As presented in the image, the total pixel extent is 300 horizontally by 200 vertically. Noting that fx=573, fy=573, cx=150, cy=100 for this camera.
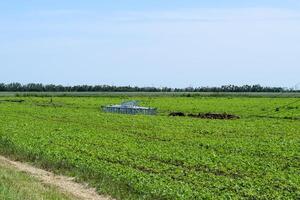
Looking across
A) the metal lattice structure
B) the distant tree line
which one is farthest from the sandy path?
the distant tree line

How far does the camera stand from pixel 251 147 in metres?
22.2

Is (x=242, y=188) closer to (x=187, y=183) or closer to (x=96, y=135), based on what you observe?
(x=187, y=183)

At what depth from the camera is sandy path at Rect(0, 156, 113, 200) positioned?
1477 centimetres

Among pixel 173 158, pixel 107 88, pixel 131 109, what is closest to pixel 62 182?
pixel 173 158

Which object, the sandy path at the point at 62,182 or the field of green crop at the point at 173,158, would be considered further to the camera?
the sandy path at the point at 62,182

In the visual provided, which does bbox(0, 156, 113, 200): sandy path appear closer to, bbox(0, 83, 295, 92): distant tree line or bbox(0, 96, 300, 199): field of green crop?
bbox(0, 96, 300, 199): field of green crop

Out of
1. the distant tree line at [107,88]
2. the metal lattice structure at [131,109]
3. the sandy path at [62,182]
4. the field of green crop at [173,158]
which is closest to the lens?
the field of green crop at [173,158]

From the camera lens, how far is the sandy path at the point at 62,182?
48.4 ft

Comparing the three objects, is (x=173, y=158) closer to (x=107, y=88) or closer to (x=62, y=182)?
(x=62, y=182)

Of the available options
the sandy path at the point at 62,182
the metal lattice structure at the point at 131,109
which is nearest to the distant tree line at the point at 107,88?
the metal lattice structure at the point at 131,109

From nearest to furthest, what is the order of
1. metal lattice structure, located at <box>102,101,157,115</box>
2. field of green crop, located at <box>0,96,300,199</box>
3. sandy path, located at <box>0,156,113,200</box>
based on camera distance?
1. field of green crop, located at <box>0,96,300,199</box>
2. sandy path, located at <box>0,156,113,200</box>
3. metal lattice structure, located at <box>102,101,157,115</box>

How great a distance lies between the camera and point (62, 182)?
54.5ft

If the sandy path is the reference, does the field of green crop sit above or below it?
above

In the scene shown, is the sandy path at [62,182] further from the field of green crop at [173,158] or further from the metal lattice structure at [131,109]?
the metal lattice structure at [131,109]
